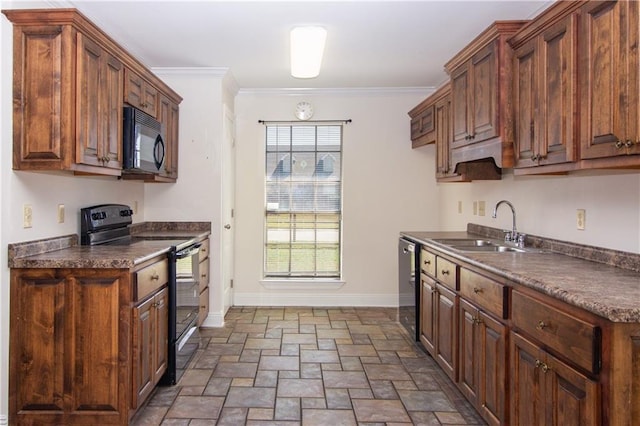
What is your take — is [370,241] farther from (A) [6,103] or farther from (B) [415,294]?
(A) [6,103]

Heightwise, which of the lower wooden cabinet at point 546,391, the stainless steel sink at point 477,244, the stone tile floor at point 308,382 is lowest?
the stone tile floor at point 308,382

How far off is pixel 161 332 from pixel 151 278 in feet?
1.38

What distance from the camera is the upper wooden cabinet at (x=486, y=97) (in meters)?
2.49

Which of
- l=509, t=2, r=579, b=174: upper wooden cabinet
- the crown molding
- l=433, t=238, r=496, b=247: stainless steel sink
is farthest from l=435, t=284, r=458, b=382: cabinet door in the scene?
the crown molding

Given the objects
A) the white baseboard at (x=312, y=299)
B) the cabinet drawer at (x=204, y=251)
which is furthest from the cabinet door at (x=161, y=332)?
the white baseboard at (x=312, y=299)

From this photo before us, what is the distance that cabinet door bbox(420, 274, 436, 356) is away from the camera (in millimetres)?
3137

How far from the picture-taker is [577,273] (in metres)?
1.92

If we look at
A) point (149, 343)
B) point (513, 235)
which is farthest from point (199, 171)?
point (513, 235)

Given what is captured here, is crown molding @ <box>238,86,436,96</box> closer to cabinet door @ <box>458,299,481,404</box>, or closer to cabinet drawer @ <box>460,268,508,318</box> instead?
cabinet drawer @ <box>460,268,508,318</box>

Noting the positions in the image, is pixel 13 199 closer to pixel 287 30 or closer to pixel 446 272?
pixel 287 30

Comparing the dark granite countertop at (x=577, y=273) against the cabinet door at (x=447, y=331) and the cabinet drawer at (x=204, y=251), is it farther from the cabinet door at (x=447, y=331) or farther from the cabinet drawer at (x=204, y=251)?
the cabinet drawer at (x=204, y=251)

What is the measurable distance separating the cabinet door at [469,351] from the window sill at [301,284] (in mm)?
2458

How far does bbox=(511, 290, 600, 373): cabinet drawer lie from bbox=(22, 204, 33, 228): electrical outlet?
8.38 feet

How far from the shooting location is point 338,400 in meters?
2.65
